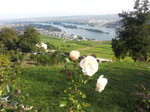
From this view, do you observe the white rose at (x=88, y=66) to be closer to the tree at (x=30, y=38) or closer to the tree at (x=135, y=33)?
the tree at (x=135, y=33)

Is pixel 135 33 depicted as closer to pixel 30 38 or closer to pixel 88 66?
pixel 88 66

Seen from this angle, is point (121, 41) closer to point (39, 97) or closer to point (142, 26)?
point (142, 26)

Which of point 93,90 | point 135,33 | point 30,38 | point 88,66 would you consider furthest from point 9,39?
point 88,66

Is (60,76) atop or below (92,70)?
below

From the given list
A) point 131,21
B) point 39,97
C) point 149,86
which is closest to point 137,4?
point 131,21

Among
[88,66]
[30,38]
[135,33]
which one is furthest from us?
[30,38]

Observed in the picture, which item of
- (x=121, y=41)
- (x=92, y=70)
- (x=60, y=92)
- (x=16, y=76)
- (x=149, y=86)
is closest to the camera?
(x=92, y=70)

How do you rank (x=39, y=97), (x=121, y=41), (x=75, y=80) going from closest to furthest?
(x=75, y=80)
(x=39, y=97)
(x=121, y=41)

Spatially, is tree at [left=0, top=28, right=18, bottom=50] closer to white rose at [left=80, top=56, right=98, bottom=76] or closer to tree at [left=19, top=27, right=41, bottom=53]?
tree at [left=19, top=27, right=41, bottom=53]
